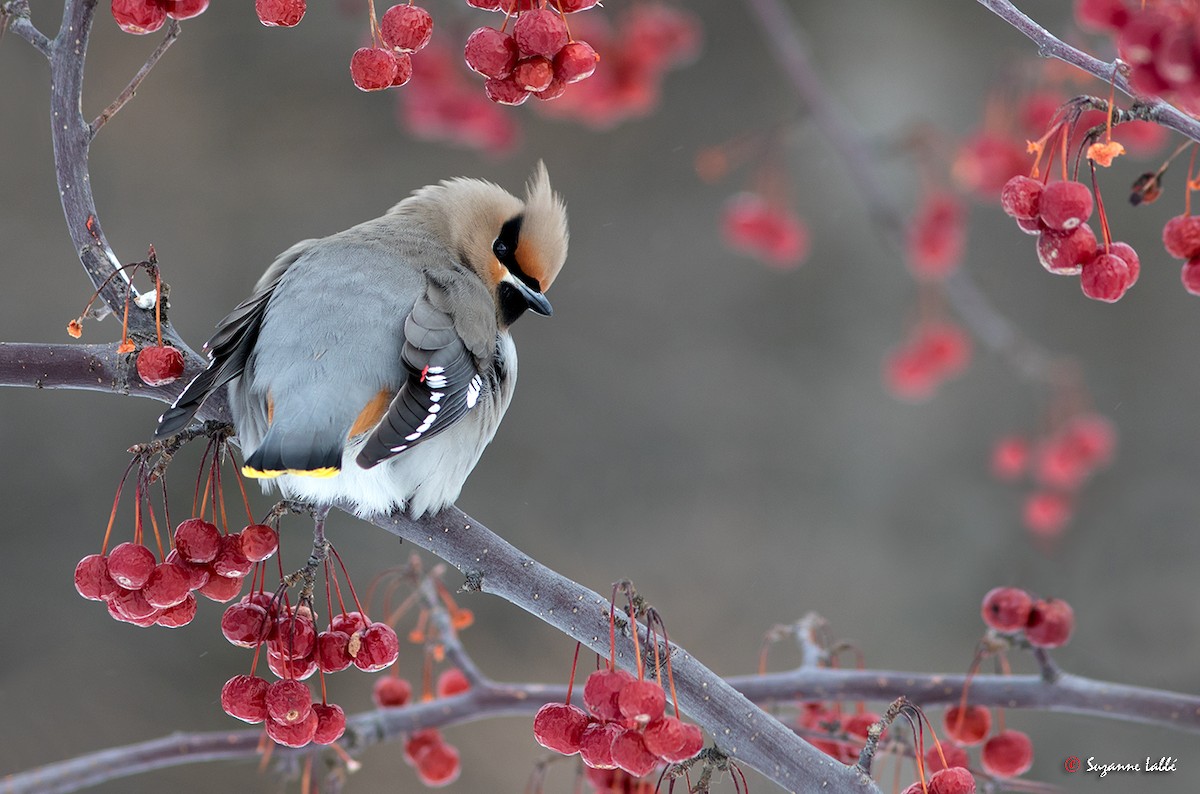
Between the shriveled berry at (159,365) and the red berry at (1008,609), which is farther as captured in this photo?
the red berry at (1008,609)

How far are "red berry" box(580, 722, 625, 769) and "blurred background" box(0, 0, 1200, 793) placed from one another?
267cm

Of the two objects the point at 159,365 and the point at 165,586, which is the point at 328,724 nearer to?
the point at 165,586

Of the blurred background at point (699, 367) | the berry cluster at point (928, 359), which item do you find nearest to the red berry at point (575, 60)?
the berry cluster at point (928, 359)

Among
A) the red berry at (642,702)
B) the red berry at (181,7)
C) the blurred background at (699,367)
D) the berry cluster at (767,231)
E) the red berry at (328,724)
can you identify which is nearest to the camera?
the red berry at (642,702)

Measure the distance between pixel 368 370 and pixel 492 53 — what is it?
57 centimetres

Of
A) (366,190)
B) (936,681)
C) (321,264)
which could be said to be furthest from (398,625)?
(936,681)

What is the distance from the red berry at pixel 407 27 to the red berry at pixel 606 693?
762 mm

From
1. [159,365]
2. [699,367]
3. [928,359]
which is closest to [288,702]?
[159,365]

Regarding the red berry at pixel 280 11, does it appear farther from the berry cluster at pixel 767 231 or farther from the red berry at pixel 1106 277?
the berry cluster at pixel 767 231

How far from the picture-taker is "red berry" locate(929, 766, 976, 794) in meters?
1.29

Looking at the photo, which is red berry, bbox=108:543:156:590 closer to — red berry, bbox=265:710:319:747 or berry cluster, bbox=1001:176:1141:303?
red berry, bbox=265:710:319:747

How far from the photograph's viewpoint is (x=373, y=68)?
1494mm

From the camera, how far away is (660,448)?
431 cm

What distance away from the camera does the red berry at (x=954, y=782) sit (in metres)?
1.29
